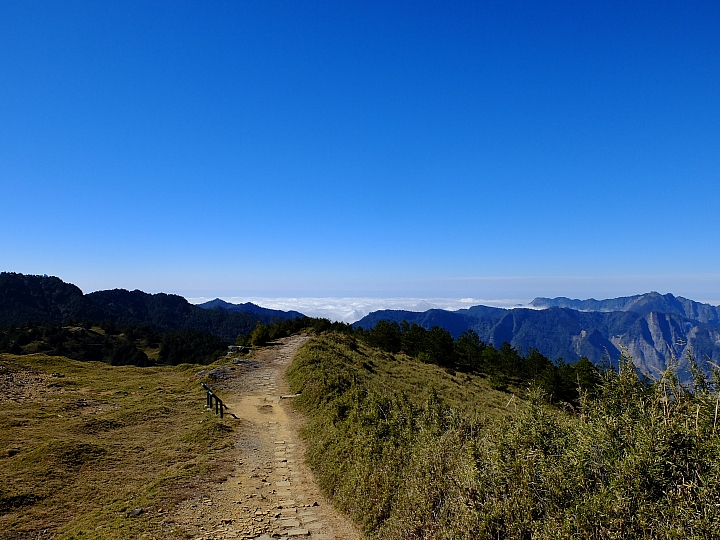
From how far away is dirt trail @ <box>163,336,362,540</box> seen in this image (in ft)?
26.1

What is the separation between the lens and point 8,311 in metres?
192

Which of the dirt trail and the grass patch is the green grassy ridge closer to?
the dirt trail

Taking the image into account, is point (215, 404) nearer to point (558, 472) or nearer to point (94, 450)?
point (94, 450)

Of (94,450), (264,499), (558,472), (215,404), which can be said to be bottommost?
(264,499)

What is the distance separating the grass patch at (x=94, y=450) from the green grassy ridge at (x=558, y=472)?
506cm

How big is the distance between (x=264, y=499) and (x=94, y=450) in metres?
6.67

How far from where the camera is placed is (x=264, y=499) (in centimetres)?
943

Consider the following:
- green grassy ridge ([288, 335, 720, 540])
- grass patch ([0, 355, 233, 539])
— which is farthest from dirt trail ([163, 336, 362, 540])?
grass patch ([0, 355, 233, 539])

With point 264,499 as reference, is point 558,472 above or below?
above

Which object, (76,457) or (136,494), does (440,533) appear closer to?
(136,494)

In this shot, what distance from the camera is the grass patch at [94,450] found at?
842 cm

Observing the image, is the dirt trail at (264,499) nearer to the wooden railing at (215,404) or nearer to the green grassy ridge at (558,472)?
the green grassy ridge at (558,472)

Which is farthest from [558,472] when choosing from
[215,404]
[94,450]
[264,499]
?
[215,404]

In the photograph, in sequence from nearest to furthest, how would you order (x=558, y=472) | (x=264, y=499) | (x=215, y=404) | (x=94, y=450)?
(x=558, y=472) < (x=264, y=499) < (x=94, y=450) < (x=215, y=404)
